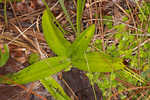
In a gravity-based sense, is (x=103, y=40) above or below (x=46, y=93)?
above

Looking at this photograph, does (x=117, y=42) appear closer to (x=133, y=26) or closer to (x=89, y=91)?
(x=133, y=26)

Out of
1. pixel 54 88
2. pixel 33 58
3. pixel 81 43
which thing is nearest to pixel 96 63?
pixel 81 43

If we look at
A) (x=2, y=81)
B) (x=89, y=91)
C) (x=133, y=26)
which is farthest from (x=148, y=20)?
(x=2, y=81)

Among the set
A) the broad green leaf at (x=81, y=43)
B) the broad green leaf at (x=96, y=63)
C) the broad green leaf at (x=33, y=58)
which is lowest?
the broad green leaf at (x=96, y=63)

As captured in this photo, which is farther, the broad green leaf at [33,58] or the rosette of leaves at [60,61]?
the broad green leaf at [33,58]

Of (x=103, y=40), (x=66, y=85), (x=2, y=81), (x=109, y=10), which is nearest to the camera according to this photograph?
(x=2, y=81)

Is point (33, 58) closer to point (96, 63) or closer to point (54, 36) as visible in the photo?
point (54, 36)

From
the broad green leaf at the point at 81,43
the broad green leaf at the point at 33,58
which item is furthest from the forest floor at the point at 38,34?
the broad green leaf at the point at 81,43

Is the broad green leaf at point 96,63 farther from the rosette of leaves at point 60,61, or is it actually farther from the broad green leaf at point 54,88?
the broad green leaf at point 54,88
